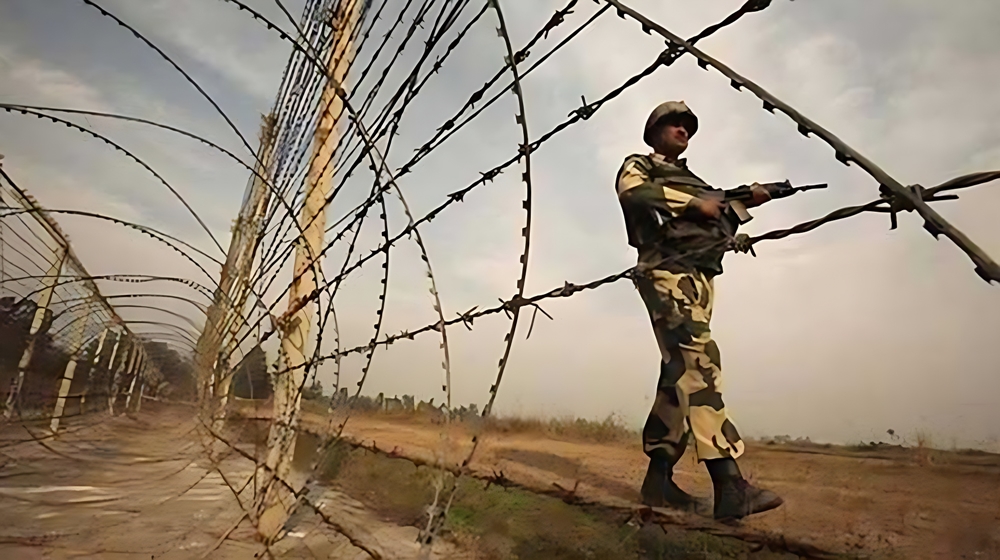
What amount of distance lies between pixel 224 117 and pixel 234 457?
4.66 m

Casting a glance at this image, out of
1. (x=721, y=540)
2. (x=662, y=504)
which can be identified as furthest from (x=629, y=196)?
(x=721, y=540)

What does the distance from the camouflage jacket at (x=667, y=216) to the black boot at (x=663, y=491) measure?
393 mm

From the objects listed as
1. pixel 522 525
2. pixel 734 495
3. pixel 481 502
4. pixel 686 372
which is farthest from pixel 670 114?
pixel 481 502

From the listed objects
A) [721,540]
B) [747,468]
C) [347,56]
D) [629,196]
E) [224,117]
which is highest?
[347,56]

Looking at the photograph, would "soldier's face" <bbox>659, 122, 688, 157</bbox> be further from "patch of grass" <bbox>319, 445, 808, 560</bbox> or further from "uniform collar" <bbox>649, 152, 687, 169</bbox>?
"patch of grass" <bbox>319, 445, 808, 560</bbox>

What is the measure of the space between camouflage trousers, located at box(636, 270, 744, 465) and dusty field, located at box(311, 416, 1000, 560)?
0.11m

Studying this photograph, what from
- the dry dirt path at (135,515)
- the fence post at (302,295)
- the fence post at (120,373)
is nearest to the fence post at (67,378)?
the dry dirt path at (135,515)

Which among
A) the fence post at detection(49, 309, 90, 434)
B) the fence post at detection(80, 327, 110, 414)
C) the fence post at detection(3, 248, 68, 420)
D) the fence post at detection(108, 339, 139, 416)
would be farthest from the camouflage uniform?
the fence post at detection(108, 339, 139, 416)

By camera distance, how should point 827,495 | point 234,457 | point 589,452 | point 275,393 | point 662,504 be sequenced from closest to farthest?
point 662,504
point 827,495
point 589,452
point 275,393
point 234,457

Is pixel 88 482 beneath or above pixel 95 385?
beneath

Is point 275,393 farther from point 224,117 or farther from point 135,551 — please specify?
point 224,117

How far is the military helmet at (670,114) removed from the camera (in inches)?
54.4

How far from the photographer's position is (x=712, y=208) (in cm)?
111

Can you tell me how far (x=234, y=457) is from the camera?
6.16 metres
